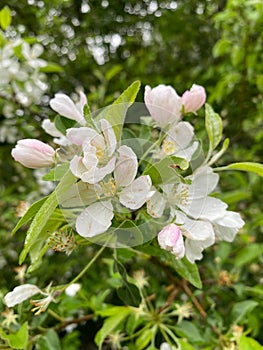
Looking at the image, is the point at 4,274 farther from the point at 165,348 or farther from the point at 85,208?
the point at 85,208

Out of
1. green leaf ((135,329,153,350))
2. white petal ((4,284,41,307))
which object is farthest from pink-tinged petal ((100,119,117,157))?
green leaf ((135,329,153,350))

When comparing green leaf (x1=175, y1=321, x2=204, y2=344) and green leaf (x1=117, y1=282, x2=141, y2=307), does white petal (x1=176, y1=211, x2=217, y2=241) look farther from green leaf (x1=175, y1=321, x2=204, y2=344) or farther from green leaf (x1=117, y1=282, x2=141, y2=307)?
green leaf (x1=175, y1=321, x2=204, y2=344)

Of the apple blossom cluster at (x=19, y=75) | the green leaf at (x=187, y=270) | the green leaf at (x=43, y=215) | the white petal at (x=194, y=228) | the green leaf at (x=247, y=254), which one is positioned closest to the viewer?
the green leaf at (x=43, y=215)

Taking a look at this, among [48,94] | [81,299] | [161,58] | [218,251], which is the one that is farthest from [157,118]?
[161,58]

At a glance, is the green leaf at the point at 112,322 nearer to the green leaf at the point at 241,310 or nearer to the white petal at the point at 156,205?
the green leaf at the point at 241,310

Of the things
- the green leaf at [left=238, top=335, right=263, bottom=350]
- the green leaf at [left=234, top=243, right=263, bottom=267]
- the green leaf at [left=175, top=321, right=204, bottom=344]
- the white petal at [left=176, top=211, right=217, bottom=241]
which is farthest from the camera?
the green leaf at [left=234, top=243, right=263, bottom=267]

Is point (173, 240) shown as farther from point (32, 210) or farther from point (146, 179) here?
point (32, 210)

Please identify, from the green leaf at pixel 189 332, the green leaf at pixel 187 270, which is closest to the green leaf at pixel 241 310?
the green leaf at pixel 189 332
